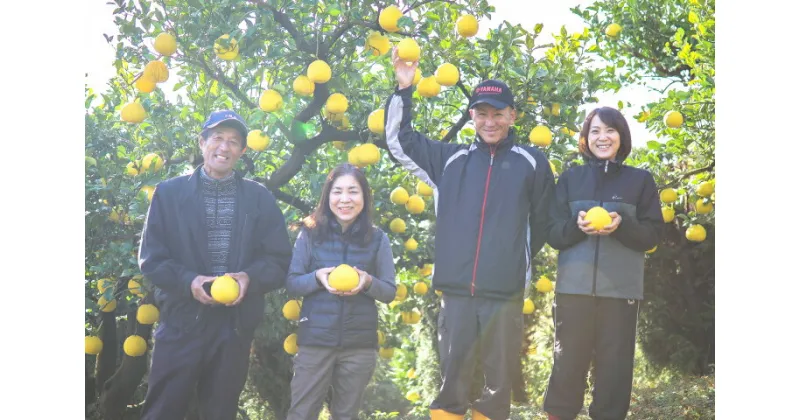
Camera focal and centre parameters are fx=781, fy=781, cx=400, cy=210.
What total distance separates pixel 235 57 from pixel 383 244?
1.01m

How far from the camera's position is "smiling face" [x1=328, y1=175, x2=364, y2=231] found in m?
2.96

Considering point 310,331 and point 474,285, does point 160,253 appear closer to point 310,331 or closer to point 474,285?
point 310,331

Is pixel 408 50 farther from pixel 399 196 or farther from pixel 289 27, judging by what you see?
pixel 399 196

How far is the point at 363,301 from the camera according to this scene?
2.87 m

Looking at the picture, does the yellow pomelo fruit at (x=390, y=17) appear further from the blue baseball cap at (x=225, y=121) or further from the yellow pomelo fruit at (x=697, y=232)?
the yellow pomelo fruit at (x=697, y=232)

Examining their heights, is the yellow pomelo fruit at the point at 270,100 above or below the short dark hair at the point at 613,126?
above

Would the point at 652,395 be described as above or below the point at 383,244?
below

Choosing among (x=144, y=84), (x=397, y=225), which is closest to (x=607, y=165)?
(x=397, y=225)

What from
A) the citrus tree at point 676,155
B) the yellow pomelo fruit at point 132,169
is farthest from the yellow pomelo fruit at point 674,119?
the yellow pomelo fruit at point 132,169

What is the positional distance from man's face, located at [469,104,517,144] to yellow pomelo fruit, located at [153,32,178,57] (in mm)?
1320

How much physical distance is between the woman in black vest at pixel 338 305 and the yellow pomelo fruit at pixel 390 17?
67 cm

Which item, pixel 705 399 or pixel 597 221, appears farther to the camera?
pixel 705 399

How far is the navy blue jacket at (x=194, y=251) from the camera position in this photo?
9.20 ft
